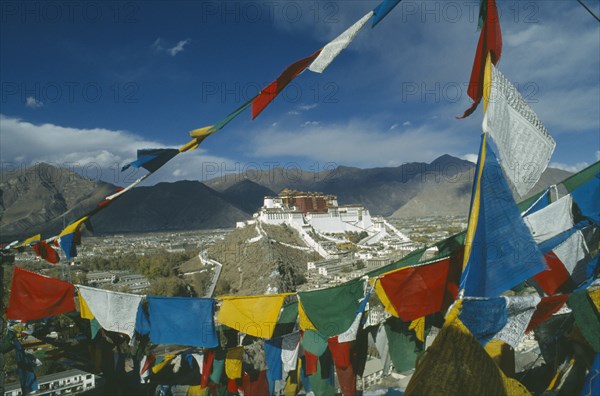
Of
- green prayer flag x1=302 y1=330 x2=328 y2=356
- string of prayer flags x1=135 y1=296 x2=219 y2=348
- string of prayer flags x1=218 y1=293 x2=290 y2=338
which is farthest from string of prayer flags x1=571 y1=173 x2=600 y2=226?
string of prayer flags x1=135 y1=296 x2=219 y2=348

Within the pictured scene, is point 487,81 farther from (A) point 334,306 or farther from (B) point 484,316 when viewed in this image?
(A) point 334,306

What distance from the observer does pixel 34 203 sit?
414 ft

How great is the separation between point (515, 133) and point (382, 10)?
1.14 meters

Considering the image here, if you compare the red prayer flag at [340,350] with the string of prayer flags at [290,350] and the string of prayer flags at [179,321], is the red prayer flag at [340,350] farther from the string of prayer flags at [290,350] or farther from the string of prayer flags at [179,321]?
the string of prayer flags at [179,321]

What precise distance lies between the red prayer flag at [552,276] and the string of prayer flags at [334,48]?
8.68ft

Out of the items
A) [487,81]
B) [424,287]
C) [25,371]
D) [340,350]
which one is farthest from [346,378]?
[25,371]

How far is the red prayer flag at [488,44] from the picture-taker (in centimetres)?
227

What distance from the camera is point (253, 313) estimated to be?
441 cm

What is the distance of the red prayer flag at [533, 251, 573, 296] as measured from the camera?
333cm

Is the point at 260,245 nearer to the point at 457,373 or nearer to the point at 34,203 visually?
the point at 457,373

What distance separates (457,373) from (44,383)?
1424 cm

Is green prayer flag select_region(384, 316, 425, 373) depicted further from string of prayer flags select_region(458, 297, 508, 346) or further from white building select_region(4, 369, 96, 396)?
white building select_region(4, 369, 96, 396)

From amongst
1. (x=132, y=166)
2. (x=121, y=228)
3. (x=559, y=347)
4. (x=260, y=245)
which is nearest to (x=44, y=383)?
(x=132, y=166)

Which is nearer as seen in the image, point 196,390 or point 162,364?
point 196,390
